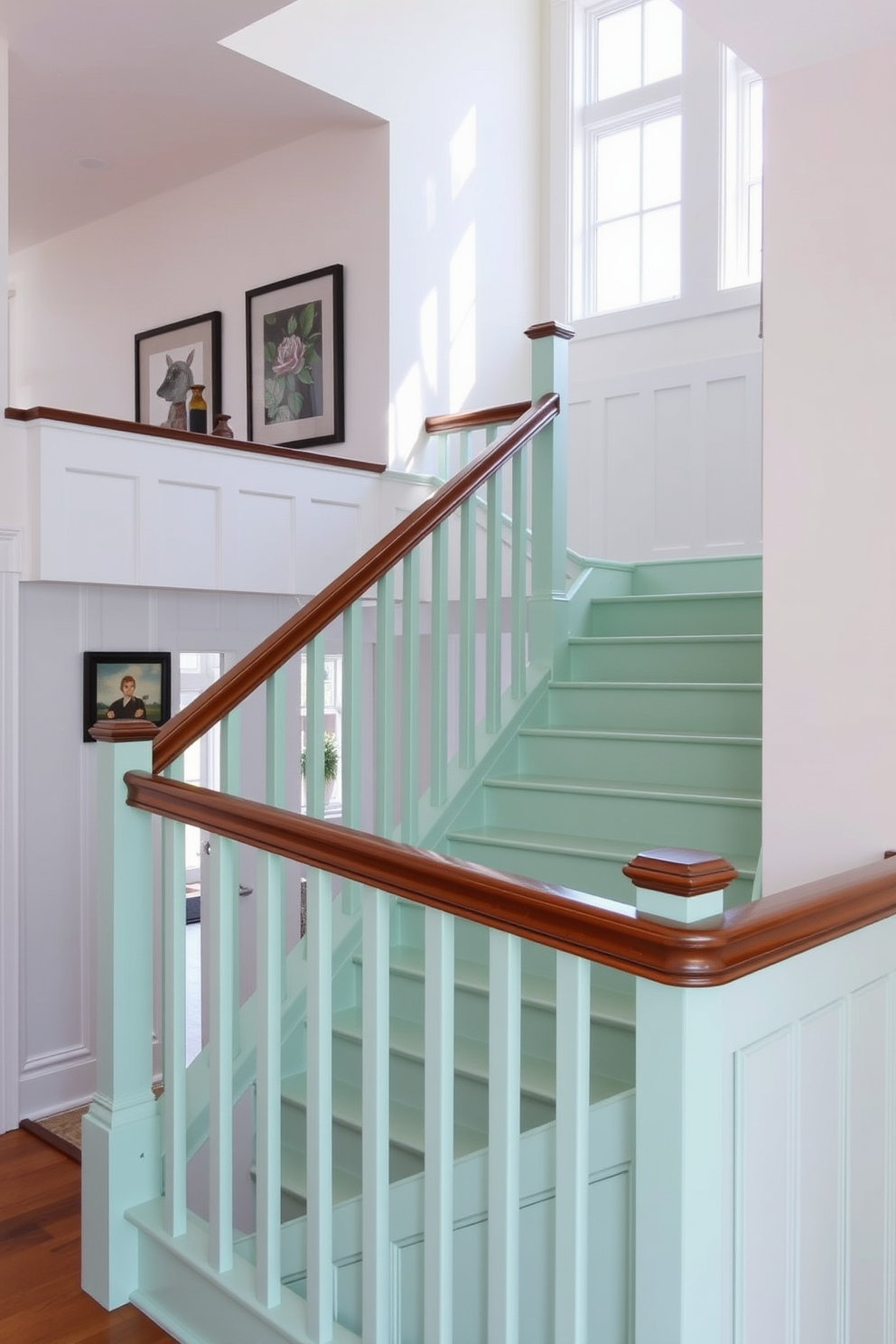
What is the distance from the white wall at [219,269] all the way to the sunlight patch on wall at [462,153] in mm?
451

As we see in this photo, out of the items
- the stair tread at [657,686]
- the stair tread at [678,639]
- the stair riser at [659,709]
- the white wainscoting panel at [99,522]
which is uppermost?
the white wainscoting panel at [99,522]

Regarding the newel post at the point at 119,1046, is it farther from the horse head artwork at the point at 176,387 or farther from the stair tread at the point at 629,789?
the horse head artwork at the point at 176,387

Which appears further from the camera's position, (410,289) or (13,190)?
(13,190)

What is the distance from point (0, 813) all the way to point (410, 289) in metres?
→ 2.77

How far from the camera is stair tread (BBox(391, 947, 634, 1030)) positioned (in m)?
2.50

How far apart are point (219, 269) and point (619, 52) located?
2.22m

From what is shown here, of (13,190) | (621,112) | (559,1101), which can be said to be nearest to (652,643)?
(559,1101)

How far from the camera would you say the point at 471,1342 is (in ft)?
7.02

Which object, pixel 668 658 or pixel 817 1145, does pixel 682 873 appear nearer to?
pixel 817 1145

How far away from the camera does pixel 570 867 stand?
10.1ft

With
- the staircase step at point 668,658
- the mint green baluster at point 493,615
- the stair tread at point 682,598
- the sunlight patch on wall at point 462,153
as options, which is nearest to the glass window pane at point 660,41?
the sunlight patch on wall at point 462,153

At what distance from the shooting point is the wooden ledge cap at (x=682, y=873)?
1.34 m

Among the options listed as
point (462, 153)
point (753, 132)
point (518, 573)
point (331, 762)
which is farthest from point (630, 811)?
point (753, 132)

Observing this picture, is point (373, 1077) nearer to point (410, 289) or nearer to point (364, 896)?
point (364, 896)
